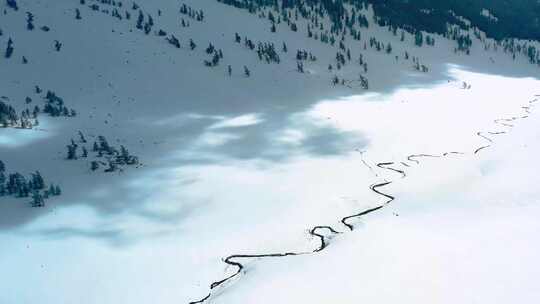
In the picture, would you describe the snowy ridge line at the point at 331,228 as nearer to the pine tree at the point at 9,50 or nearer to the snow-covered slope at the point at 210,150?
the snow-covered slope at the point at 210,150

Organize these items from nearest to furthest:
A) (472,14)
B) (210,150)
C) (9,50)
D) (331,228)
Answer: (331,228)
(210,150)
(9,50)
(472,14)

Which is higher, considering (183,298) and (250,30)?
(250,30)

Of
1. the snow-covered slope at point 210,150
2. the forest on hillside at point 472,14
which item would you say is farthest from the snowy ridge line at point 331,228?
the forest on hillside at point 472,14

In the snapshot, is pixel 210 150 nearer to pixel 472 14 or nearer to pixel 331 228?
pixel 331 228

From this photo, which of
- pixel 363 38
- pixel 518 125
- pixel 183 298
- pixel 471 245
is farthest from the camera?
pixel 363 38

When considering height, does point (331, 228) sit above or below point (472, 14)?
below

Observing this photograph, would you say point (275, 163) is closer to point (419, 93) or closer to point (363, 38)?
point (419, 93)

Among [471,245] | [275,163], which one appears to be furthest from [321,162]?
[471,245]

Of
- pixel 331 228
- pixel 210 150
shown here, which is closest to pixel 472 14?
pixel 210 150

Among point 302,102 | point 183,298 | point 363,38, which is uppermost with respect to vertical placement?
point 363,38
